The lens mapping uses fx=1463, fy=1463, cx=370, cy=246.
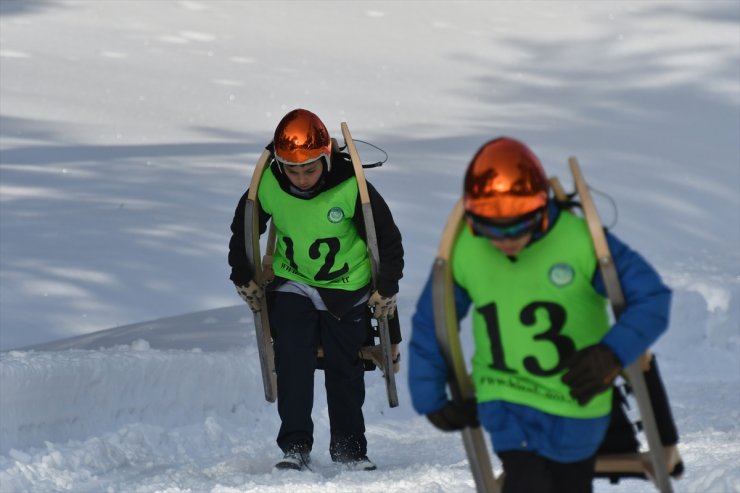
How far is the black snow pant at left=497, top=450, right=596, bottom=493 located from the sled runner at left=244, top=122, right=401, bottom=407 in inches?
101

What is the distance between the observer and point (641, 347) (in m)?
3.99

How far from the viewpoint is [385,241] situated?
22.5ft

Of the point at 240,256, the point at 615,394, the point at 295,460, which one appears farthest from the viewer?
the point at 240,256

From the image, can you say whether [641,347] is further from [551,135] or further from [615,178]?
[551,135]

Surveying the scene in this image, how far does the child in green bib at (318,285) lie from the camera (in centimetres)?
679

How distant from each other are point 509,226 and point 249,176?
493 inches

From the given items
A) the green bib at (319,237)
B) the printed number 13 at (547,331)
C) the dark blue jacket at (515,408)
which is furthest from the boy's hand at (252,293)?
the printed number 13 at (547,331)

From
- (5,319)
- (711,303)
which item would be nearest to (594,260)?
(711,303)

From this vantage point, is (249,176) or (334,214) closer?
(334,214)

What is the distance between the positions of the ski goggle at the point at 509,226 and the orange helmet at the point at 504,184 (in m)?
0.01

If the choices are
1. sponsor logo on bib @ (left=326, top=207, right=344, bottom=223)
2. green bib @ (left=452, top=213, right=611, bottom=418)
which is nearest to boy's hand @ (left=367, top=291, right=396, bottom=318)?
sponsor logo on bib @ (left=326, top=207, right=344, bottom=223)

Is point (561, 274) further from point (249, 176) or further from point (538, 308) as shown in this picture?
point (249, 176)

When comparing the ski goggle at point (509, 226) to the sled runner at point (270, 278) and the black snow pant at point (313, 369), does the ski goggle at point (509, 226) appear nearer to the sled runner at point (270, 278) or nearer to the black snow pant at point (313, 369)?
the sled runner at point (270, 278)

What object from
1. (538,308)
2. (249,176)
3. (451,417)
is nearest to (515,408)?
(451,417)
